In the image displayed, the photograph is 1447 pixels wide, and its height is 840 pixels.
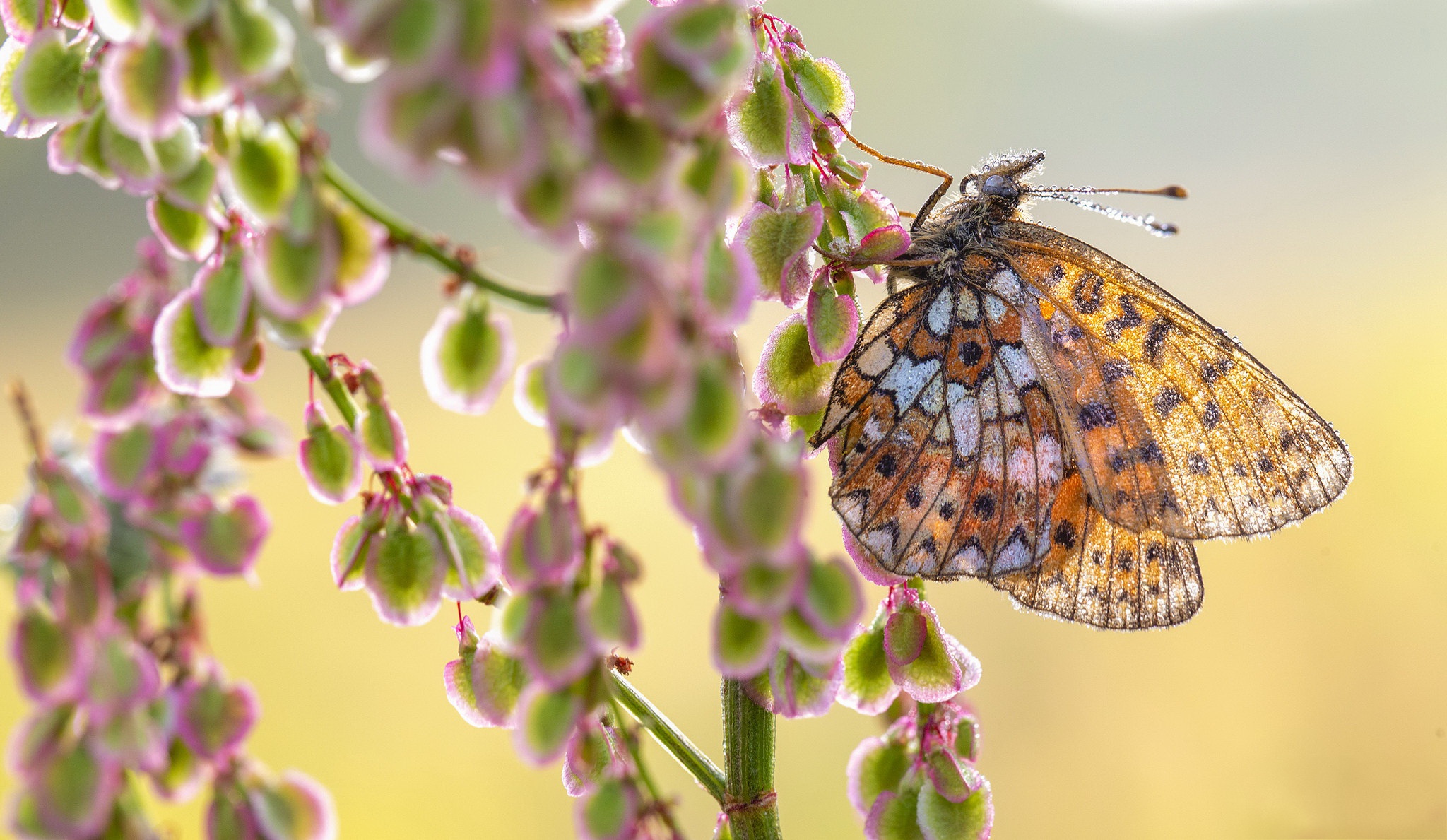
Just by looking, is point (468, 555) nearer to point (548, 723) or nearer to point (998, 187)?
point (548, 723)

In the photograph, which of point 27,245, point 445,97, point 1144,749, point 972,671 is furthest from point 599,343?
point 27,245

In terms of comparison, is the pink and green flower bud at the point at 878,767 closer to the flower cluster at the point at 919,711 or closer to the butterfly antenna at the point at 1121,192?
the flower cluster at the point at 919,711

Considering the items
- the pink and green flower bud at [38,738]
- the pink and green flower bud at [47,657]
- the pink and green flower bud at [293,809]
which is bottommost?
the pink and green flower bud at [38,738]

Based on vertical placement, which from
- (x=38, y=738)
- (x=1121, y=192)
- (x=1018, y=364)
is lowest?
(x=38, y=738)

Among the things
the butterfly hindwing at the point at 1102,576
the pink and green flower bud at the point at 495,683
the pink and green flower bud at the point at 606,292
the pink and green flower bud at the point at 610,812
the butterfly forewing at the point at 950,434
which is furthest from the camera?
the butterfly hindwing at the point at 1102,576

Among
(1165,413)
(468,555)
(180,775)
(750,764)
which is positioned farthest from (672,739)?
(1165,413)

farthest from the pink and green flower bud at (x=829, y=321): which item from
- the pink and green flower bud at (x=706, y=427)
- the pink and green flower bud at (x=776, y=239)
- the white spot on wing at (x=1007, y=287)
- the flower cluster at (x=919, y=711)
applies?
the white spot on wing at (x=1007, y=287)
